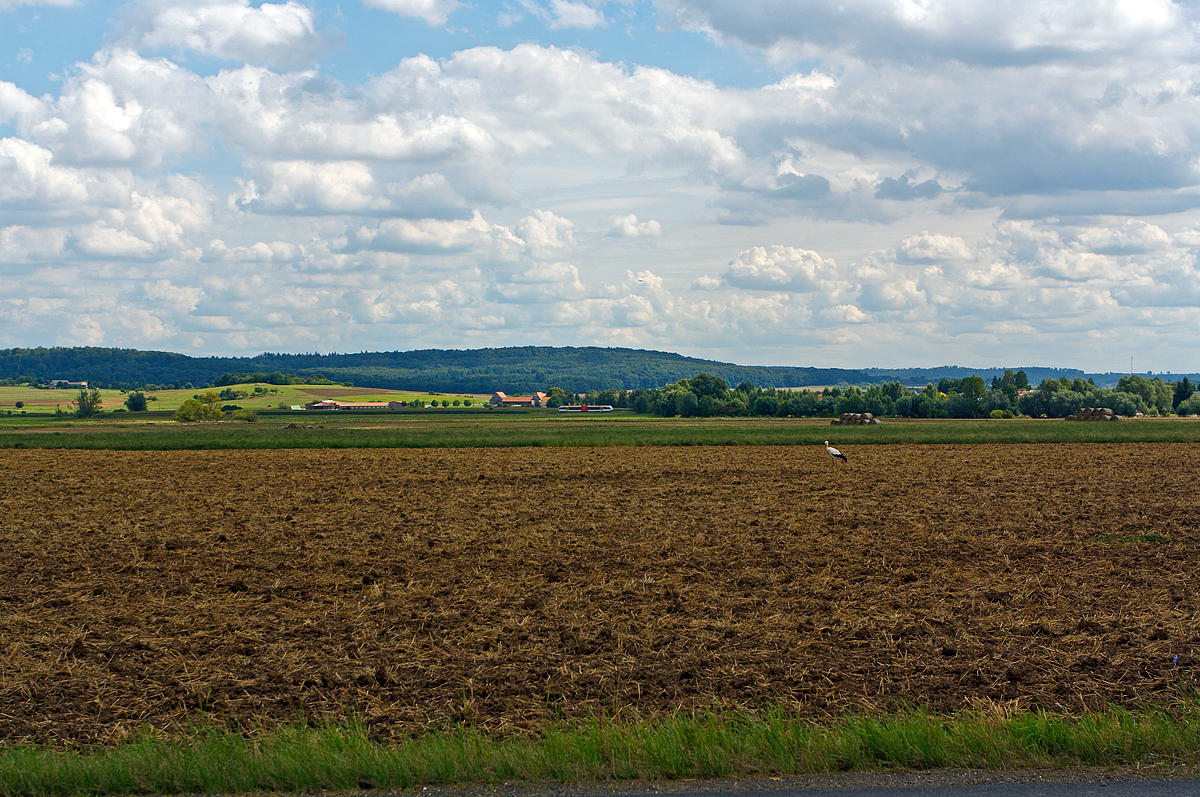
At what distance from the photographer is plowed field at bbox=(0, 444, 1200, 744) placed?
363 inches

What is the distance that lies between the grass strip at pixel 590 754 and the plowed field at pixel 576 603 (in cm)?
89

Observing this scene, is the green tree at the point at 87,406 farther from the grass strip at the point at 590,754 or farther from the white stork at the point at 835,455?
the grass strip at the point at 590,754

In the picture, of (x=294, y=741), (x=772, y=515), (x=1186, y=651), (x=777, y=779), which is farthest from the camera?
(x=772, y=515)

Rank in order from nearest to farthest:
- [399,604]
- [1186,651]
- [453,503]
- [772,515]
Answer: [1186,651] → [399,604] → [772,515] → [453,503]

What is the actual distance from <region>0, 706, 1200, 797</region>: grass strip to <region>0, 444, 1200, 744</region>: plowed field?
35.0 inches

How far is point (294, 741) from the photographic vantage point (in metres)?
7.68

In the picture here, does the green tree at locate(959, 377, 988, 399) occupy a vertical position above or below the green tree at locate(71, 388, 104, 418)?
above

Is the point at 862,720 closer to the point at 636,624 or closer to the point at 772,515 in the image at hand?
the point at 636,624

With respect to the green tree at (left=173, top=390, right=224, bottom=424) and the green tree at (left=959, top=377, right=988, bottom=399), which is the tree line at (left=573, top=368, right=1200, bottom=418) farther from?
the green tree at (left=173, top=390, right=224, bottom=424)

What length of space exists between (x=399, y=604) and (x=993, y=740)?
8.81 metres

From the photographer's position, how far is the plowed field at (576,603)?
9.23 metres

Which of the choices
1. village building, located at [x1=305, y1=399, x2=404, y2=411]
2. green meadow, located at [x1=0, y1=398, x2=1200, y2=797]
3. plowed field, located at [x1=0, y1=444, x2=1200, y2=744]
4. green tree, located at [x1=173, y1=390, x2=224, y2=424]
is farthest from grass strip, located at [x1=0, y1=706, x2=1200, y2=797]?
village building, located at [x1=305, y1=399, x2=404, y2=411]

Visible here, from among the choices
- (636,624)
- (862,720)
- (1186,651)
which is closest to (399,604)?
(636,624)

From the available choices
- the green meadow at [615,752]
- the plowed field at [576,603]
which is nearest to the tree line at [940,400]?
the plowed field at [576,603]
